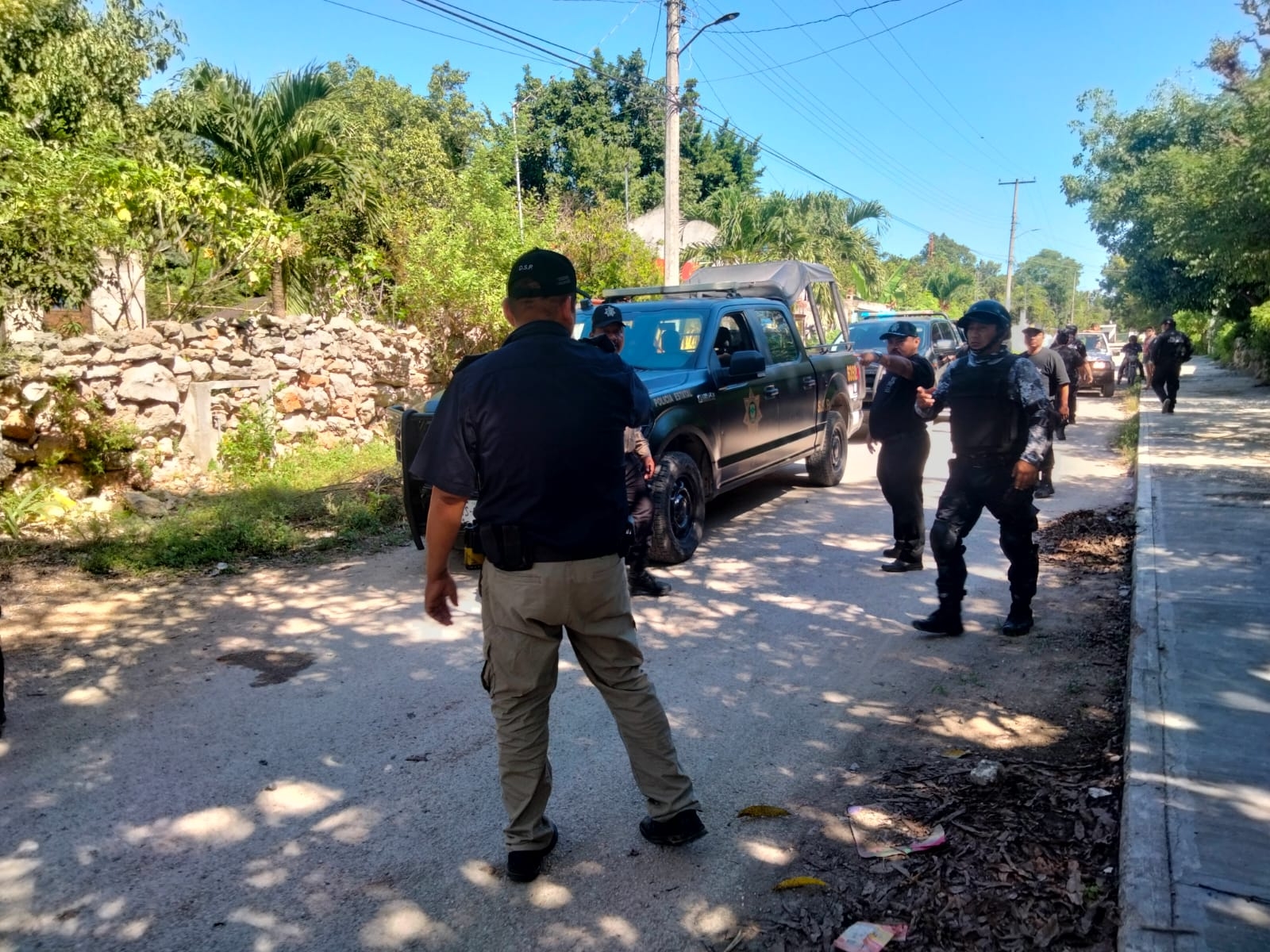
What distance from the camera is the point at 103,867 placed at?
330 cm

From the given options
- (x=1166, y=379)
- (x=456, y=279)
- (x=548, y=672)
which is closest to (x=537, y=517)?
(x=548, y=672)

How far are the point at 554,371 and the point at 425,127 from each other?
101ft

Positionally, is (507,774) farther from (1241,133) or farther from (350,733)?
(1241,133)

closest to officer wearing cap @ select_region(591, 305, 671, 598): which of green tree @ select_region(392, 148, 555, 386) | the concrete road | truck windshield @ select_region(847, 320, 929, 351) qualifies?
the concrete road

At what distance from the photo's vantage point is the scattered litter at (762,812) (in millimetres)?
3582

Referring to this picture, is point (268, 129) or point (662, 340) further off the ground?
point (268, 129)

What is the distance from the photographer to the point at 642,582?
258 inches

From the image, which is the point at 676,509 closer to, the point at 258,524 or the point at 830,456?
the point at 258,524

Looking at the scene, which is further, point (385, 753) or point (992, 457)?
point (992, 457)

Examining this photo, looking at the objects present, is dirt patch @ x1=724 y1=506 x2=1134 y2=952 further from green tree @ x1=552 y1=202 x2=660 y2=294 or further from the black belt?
green tree @ x1=552 y1=202 x2=660 y2=294

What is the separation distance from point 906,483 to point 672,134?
10743mm

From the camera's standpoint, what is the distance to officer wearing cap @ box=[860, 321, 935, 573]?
6934 millimetres

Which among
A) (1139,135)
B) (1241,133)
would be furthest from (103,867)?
(1139,135)

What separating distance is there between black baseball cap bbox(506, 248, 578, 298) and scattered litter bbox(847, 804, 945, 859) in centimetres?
210
